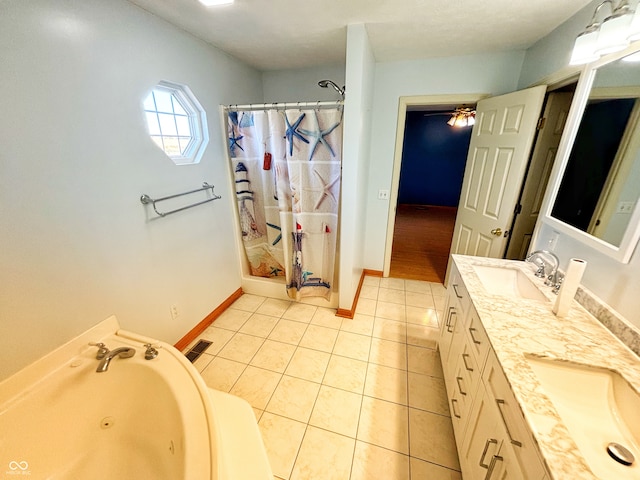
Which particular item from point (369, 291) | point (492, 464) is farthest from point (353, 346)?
point (492, 464)

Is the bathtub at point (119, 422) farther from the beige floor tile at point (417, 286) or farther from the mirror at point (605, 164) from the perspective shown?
the beige floor tile at point (417, 286)

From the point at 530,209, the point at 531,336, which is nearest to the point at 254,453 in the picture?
the point at 531,336

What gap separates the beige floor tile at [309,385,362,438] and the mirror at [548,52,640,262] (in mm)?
1523

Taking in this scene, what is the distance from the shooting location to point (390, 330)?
2213 millimetres

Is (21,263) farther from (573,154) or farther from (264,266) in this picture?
(573,154)

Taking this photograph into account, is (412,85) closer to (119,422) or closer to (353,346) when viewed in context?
(353,346)

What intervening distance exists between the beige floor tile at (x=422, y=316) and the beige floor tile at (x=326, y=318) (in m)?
0.68

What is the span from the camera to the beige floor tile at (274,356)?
6.06ft

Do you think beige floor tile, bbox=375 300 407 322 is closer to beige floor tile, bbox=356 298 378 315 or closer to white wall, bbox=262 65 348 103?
beige floor tile, bbox=356 298 378 315

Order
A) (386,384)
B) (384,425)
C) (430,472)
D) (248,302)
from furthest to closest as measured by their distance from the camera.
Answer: (248,302) < (386,384) < (384,425) < (430,472)

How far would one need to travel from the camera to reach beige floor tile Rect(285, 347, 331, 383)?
1.77 metres

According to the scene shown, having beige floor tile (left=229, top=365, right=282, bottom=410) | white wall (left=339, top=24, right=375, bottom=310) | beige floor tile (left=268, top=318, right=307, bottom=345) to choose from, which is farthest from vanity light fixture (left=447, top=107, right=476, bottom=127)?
beige floor tile (left=229, top=365, right=282, bottom=410)

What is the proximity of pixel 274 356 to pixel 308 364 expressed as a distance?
28 cm

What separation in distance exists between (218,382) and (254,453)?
757 millimetres
